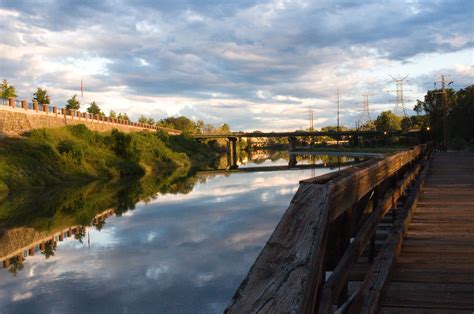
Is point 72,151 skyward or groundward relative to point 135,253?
skyward

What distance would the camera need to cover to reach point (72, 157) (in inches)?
1432

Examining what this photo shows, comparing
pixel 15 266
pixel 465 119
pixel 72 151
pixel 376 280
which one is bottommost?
pixel 15 266

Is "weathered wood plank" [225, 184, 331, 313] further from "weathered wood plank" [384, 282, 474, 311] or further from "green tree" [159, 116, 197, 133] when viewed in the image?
"green tree" [159, 116, 197, 133]

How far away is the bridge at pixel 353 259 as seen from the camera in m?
1.98

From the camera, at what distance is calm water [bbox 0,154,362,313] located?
8.86 m

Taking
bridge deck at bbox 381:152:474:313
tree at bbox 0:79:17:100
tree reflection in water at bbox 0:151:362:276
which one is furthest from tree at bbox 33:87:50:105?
bridge deck at bbox 381:152:474:313

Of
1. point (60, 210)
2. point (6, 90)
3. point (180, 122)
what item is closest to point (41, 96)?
point (6, 90)

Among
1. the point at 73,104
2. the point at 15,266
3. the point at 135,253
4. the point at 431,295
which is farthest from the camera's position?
the point at 73,104

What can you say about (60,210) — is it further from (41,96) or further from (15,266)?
(41,96)

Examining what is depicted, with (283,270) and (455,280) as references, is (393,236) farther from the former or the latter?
(283,270)

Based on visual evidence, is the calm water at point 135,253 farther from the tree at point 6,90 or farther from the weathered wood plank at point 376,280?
the tree at point 6,90

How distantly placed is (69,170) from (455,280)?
3366cm

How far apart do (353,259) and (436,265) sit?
2.62 m

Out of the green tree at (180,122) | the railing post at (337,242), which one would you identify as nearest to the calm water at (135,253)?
the railing post at (337,242)
